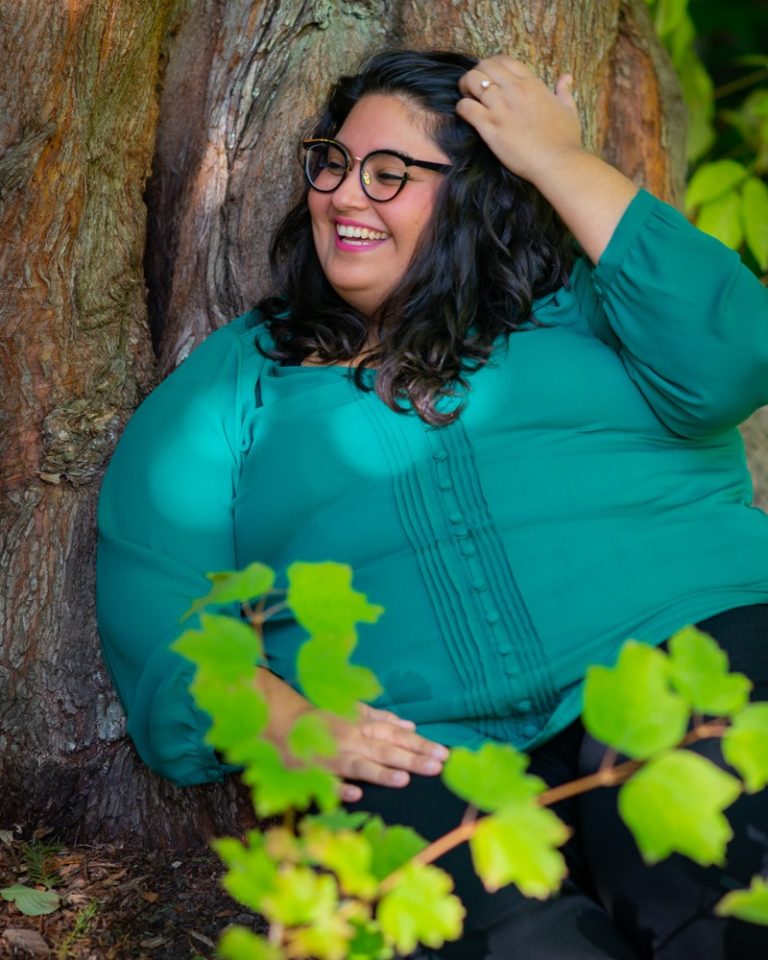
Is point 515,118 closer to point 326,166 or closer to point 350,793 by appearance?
point 326,166

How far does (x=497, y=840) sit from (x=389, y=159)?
1.58 m

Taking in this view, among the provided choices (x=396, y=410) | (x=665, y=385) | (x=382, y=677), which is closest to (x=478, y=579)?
(x=382, y=677)

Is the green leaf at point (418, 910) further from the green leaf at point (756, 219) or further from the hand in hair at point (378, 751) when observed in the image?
the green leaf at point (756, 219)

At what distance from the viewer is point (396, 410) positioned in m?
2.23

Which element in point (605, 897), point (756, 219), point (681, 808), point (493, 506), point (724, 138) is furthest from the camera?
point (724, 138)

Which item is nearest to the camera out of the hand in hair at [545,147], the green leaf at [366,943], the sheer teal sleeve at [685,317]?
the green leaf at [366,943]

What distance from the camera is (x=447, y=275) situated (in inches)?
94.0

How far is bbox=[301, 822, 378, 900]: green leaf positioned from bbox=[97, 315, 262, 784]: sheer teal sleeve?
3.13ft

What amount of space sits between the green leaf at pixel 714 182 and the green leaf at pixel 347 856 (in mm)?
2689

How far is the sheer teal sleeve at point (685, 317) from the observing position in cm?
217

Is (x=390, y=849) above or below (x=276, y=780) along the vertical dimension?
below

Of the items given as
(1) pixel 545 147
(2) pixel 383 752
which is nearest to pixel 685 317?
(1) pixel 545 147

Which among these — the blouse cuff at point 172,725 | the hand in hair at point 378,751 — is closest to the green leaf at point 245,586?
the hand in hair at point 378,751

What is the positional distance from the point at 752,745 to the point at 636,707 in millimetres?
112
